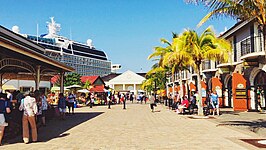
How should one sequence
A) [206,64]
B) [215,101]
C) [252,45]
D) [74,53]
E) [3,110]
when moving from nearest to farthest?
[3,110] → [215,101] → [252,45] → [206,64] → [74,53]

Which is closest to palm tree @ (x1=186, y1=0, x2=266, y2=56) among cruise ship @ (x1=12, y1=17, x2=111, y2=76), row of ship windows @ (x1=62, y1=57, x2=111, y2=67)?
cruise ship @ (x1=12, y1=17, x2=111, y2=76)

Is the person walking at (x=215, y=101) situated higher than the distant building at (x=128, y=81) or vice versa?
the distant building at (x=128, y=81)

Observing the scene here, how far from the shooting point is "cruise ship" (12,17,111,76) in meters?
128

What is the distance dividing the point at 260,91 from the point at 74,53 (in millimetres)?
121754

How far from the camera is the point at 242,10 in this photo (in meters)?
10.6

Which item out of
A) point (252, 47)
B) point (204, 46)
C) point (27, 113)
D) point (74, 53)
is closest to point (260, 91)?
point (252, 47)

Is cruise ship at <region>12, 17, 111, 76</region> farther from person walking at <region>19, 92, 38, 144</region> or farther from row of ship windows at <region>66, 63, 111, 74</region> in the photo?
person walking at <region>19, 92, 38, 144</region>

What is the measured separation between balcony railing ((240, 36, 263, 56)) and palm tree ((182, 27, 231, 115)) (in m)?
3.24

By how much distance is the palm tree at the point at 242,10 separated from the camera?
1002 cm

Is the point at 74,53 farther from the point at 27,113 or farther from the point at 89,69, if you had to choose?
the point at 27,113

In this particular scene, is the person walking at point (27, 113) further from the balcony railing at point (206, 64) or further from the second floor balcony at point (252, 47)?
the balcony railing at point (206, 64)

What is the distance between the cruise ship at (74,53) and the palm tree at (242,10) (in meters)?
116

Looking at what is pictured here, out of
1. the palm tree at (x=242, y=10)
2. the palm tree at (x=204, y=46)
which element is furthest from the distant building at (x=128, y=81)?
the palm tree at (x=242, y=10)

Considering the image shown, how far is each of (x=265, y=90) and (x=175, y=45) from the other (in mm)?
7708
